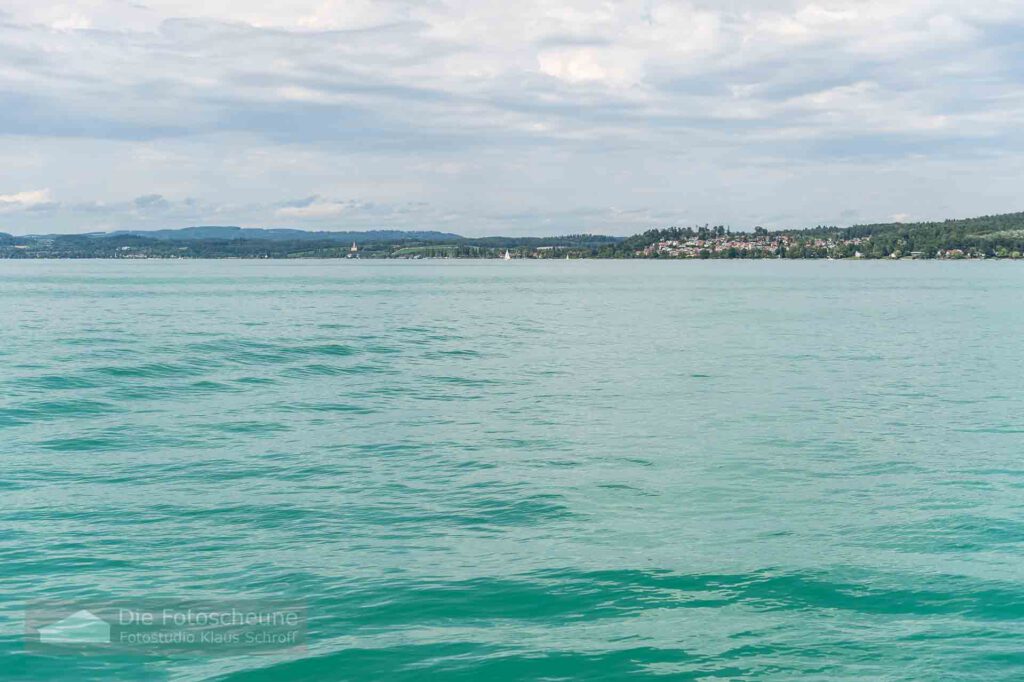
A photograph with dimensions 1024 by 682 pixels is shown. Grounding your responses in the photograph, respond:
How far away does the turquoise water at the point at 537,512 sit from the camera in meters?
11.6

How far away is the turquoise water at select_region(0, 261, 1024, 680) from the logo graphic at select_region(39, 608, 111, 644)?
1.28 feet

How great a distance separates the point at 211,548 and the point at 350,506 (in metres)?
3.37

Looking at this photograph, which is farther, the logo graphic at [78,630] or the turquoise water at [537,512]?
the logo graphic at [78,630]

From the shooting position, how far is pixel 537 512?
1766 centimetres

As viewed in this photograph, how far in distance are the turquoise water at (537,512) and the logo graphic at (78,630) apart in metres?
0.39

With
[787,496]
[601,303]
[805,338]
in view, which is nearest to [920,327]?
[805,338]

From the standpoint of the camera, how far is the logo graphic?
11883mm

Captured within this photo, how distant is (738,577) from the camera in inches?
552

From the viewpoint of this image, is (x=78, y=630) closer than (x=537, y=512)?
Yes

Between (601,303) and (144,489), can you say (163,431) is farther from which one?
(601,303)

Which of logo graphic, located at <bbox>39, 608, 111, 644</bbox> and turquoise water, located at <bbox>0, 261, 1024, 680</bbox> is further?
logo graphic, located at <bbox>39, 608, 111, 644</bbox>

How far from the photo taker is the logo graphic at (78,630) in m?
11.9

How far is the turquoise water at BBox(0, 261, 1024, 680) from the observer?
38.2 feet

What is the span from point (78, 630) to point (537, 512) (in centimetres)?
837
